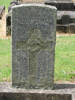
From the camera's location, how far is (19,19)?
219 inches

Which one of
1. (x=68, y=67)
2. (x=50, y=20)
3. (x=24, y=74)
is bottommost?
(x=68, y=67)

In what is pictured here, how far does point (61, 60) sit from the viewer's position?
8.73 metres

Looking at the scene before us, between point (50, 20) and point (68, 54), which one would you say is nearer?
point (50, 20)

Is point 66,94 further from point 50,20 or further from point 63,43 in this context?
point 63,43

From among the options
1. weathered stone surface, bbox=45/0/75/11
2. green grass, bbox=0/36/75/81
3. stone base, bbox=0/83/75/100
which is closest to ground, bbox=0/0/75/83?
green grass, bbox=0/36/75/81

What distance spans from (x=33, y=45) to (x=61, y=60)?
123 inches

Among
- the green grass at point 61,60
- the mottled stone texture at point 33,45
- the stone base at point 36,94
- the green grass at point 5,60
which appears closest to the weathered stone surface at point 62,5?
the green grass at point 61,60

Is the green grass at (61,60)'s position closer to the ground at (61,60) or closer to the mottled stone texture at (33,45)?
the ground at (61,60)

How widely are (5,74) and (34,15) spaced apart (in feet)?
8.01

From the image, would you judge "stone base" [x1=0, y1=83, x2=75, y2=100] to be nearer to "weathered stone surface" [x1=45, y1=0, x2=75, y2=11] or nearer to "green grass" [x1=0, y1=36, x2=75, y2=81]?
"green grass" [x1=0, y1=36, x2=75, y2=81]

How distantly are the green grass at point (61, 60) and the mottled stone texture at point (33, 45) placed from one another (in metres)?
1.47

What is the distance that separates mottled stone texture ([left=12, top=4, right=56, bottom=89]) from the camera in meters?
5.55

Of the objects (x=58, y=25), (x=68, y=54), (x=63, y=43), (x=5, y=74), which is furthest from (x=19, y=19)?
(x=58, y=25)

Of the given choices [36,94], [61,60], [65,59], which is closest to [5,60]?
[61,60]
